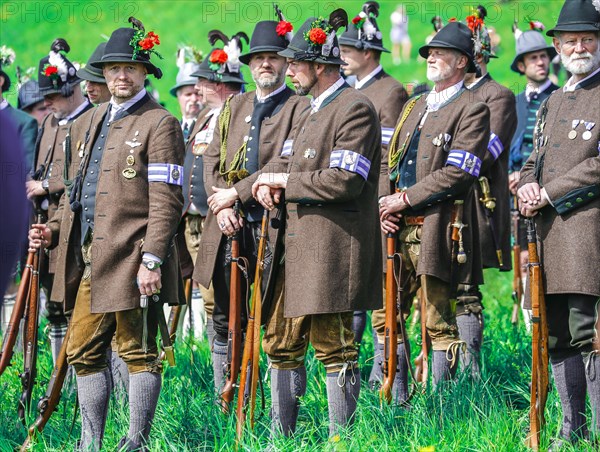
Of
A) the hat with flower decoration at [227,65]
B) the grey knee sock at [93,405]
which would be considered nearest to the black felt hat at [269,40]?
the hat with flower decoration at [227,65]

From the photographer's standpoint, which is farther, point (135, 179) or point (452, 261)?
point (452, 261)

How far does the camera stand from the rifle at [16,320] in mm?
7250

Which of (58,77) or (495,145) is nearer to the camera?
(495,145)

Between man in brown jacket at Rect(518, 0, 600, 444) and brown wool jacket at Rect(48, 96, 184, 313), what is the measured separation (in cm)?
188

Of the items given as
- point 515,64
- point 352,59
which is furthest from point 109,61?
point 515,64

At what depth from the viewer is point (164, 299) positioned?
5945mm

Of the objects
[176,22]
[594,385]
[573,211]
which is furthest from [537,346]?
[176,22]

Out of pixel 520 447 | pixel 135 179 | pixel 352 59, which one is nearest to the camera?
pixel 520 447

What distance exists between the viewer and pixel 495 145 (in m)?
7.39

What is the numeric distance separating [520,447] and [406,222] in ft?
5.97

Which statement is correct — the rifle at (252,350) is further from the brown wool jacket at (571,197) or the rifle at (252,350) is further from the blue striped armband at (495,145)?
the blue striped armband at (495,145)

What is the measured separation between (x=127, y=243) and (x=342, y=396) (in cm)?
140

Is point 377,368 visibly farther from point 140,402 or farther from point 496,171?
point 140,402

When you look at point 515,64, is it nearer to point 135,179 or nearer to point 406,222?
point 406,222
